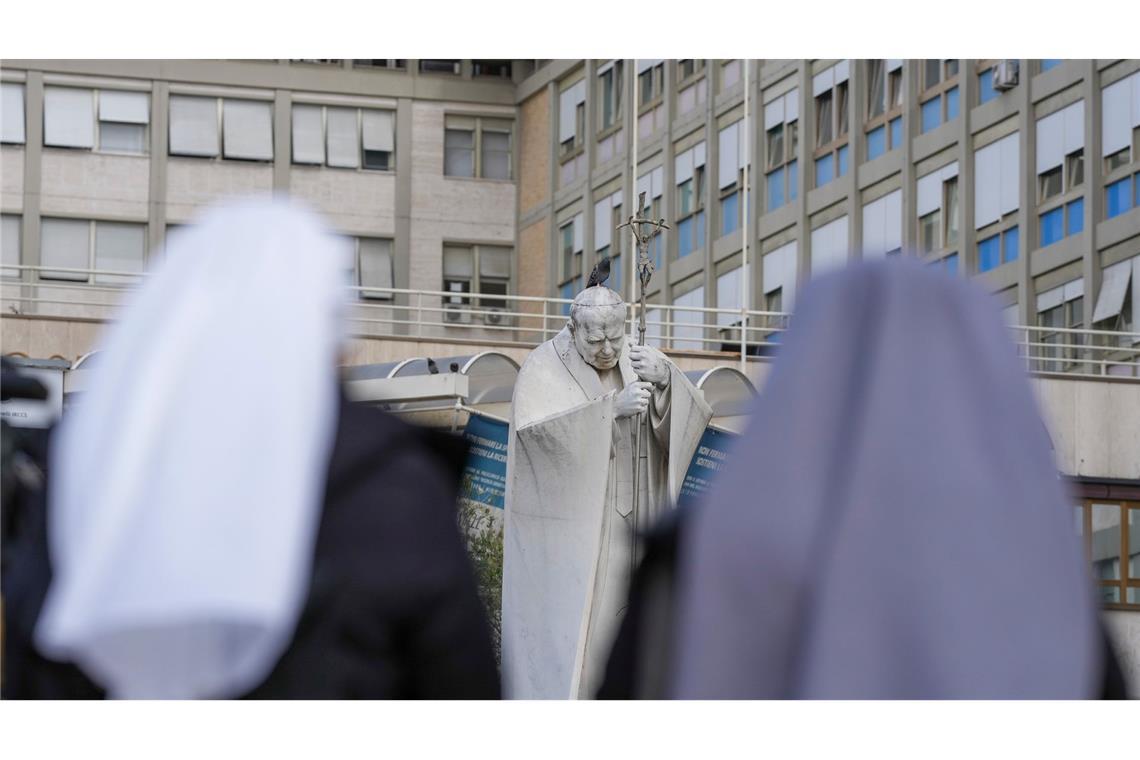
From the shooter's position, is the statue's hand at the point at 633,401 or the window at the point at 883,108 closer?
the statue's hand at the point at 633,401

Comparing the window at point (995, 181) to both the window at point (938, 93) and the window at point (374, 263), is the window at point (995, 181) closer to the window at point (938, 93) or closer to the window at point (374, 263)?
the window at point (938, 93)

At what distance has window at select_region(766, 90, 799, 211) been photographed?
44656 millimetres

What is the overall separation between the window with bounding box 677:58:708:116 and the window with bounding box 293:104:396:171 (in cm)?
781

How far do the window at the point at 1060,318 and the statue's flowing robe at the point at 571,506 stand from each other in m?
25.3

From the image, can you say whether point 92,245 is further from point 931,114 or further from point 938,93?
point 938,93

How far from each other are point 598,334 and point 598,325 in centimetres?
6

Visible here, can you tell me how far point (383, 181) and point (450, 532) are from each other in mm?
50361

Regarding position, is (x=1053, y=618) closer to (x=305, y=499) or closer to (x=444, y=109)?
(x=305, y=499)

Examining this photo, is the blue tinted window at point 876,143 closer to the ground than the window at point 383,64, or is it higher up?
closer to the ground

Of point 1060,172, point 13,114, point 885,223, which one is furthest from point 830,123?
point 13,114

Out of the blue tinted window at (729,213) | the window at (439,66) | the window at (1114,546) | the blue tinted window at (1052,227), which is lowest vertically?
the window at (1114,546)

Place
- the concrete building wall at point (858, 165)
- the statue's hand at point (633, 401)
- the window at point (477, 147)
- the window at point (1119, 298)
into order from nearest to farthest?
the statue's hand at point (633, 401) < the window at point (1119, 298) < the concrete building wall at point (858, 165) < the window at point (477, 147)

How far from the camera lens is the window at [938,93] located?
40125 millimetres

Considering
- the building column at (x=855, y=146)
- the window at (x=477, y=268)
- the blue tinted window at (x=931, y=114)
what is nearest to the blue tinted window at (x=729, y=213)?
the building column at (x=855, y=146)
